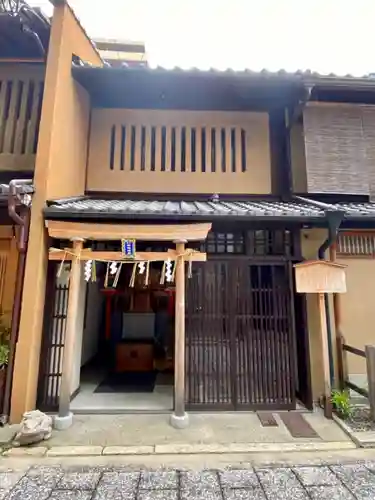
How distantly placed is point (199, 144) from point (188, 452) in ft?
20.7

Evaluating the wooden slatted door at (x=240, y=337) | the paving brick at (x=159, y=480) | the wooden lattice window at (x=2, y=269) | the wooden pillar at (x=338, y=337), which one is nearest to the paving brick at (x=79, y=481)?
the paving brick at (x=159, y=480)

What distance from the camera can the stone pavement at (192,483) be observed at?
318cm

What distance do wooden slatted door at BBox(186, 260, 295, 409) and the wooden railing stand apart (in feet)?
15.9

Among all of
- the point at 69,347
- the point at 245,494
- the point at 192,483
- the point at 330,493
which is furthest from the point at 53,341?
the point at 330,493

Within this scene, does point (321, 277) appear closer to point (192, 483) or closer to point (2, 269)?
point (192, 483)

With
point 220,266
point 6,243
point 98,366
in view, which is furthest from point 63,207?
point 98,366

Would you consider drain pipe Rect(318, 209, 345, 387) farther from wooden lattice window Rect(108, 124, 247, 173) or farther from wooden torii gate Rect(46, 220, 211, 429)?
wooden lattice window Rect(108, 124, 247, 173)

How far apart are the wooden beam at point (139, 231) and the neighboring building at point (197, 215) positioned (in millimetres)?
24

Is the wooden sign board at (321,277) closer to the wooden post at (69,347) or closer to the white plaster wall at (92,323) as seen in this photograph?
the wooden post at (69,347)

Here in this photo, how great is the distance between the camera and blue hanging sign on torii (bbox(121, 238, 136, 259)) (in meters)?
5.11

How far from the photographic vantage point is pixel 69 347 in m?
4.93

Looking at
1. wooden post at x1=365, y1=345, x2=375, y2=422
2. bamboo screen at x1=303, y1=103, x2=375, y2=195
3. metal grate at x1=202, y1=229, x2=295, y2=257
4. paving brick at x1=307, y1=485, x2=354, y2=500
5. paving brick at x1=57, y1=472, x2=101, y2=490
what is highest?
bamboo screen at x1=303, y1=103, x2=375, y2=195

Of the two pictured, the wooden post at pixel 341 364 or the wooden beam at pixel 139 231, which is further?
the wooden post at pixel 341 364

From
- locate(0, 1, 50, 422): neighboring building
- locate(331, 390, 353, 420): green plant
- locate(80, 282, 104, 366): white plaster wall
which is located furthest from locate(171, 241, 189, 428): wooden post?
locate(80, 282, 104, 366): white plaster wall
